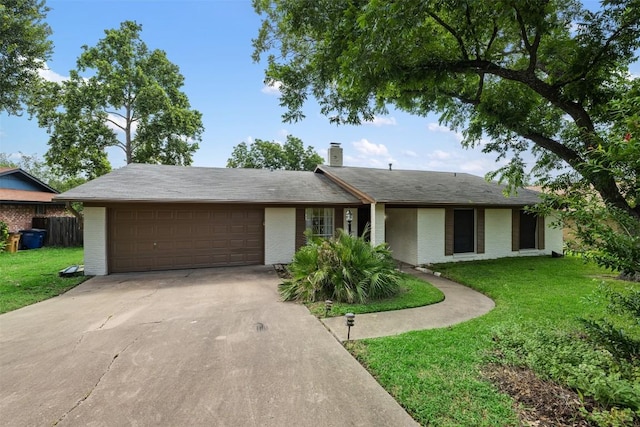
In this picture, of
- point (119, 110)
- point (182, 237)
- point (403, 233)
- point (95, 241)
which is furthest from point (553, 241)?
point (119, 110)

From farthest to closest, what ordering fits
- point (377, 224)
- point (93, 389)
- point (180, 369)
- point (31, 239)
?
point (31, 239)
point (377, 224)
point (180, 369)
point (93, 389)

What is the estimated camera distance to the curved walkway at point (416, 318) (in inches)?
194

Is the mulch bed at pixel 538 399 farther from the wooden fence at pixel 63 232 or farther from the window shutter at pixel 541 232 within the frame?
the wooden fence at pixel 63 232

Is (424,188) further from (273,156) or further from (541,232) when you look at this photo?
(273,156)

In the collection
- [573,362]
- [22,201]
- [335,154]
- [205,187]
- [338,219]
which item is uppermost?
[335,154]

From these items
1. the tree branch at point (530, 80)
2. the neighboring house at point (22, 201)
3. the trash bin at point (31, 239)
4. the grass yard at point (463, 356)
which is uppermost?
the tree branch at point (530, 80)

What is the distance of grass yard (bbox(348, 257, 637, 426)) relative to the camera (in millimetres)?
2912

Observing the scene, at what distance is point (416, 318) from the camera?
5.58 metres

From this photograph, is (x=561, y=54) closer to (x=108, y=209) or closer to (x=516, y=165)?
(x=516, y=165)

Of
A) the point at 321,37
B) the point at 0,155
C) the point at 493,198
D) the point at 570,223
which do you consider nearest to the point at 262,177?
the point at 321,37

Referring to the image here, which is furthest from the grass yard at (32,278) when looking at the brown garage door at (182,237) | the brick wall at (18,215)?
the brick wall at (18,215)

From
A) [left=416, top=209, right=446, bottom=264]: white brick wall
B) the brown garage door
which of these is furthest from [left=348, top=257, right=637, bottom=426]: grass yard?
the brown garage door

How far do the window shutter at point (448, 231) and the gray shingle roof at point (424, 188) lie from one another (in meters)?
0.64

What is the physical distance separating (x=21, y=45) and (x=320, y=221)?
16.3 metres
